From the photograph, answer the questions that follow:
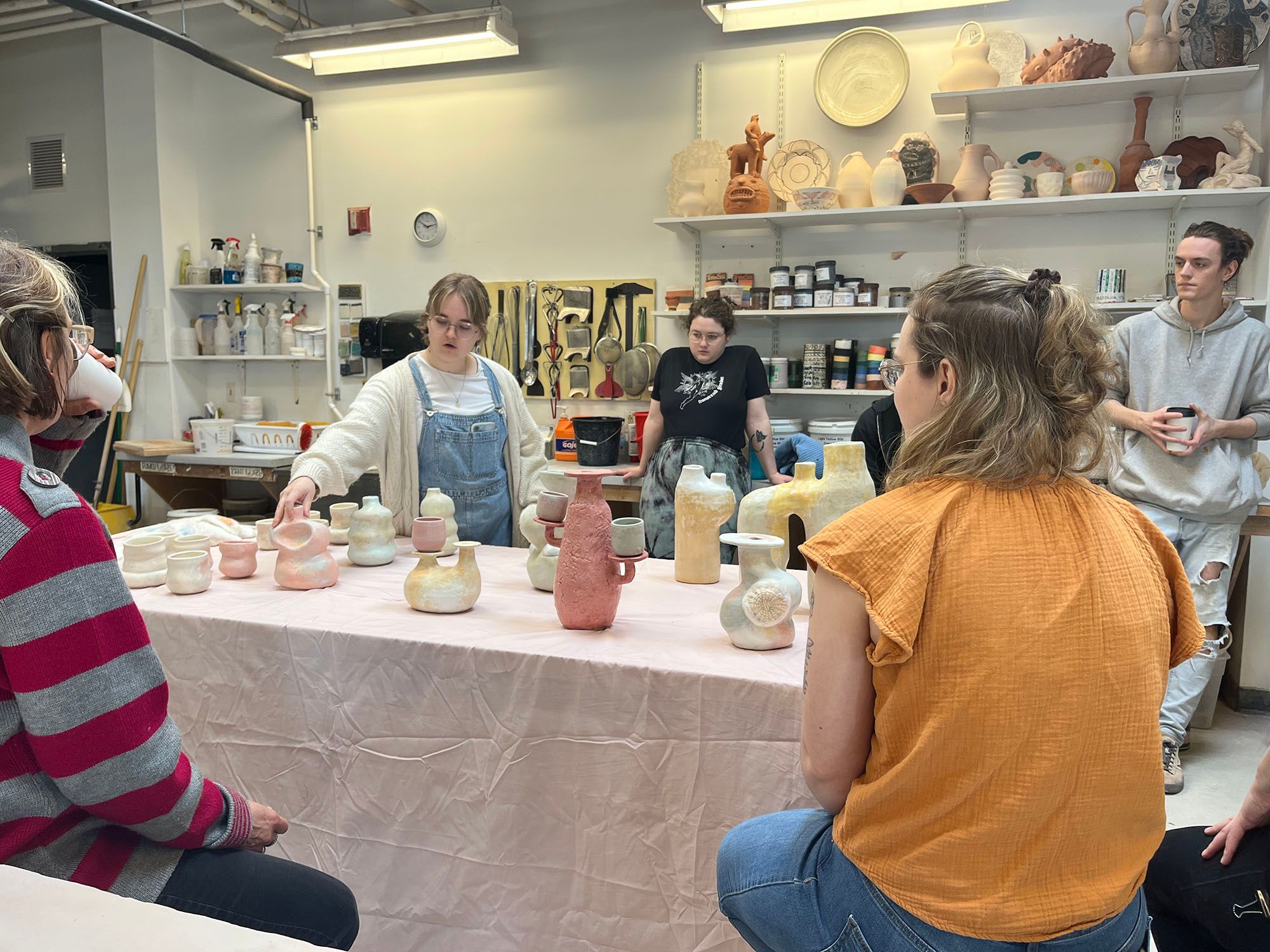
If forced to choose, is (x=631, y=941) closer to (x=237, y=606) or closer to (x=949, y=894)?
(x=949, y=894)

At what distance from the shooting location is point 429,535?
210cm

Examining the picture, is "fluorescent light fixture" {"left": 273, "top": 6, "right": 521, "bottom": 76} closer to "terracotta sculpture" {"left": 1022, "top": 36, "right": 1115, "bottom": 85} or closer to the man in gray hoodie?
"terracotta sculpture" {"left": 1022, "top": 36, "right": 1115, "bottom": 85}

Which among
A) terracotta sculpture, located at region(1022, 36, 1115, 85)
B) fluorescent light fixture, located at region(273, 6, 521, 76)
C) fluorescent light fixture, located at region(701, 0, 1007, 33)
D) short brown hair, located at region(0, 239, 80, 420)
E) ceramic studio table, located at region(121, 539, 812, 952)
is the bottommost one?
ceramic studio table, located at region(121, 539, 812, 952)

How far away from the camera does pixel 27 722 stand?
1100 mm

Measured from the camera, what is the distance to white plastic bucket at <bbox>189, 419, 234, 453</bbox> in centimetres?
530

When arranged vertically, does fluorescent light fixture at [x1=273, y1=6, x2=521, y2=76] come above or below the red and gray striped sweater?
above

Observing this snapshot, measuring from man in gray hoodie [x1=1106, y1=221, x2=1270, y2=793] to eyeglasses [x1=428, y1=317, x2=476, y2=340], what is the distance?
2145mm

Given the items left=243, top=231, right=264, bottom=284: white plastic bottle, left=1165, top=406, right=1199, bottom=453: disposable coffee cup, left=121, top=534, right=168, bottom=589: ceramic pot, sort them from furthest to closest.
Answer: left=243, top=231, right=264, bottom=284: white plastic bottle, left=1165, top=406, right=1199, bottom=453: disposable coffee cup, left=121, top=534, right=168, bottom=589: ceramic pot

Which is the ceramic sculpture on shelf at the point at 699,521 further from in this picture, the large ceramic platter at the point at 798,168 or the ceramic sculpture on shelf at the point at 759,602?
the large ceramic platter at the point at 798,168

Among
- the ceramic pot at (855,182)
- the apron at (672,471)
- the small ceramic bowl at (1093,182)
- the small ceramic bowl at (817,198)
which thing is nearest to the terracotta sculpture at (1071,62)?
the small ceramic bowl at (1093,182)

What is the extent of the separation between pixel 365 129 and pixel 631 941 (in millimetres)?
5104

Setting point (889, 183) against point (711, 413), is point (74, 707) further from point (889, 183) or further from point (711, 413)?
point (889, 183)

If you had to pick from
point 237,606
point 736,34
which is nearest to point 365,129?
point 736,34

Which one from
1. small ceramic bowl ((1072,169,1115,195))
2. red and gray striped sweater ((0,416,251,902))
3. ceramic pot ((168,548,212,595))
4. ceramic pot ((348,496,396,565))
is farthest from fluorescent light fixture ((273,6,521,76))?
red and gray striped sweater ((0,416,251,902))
